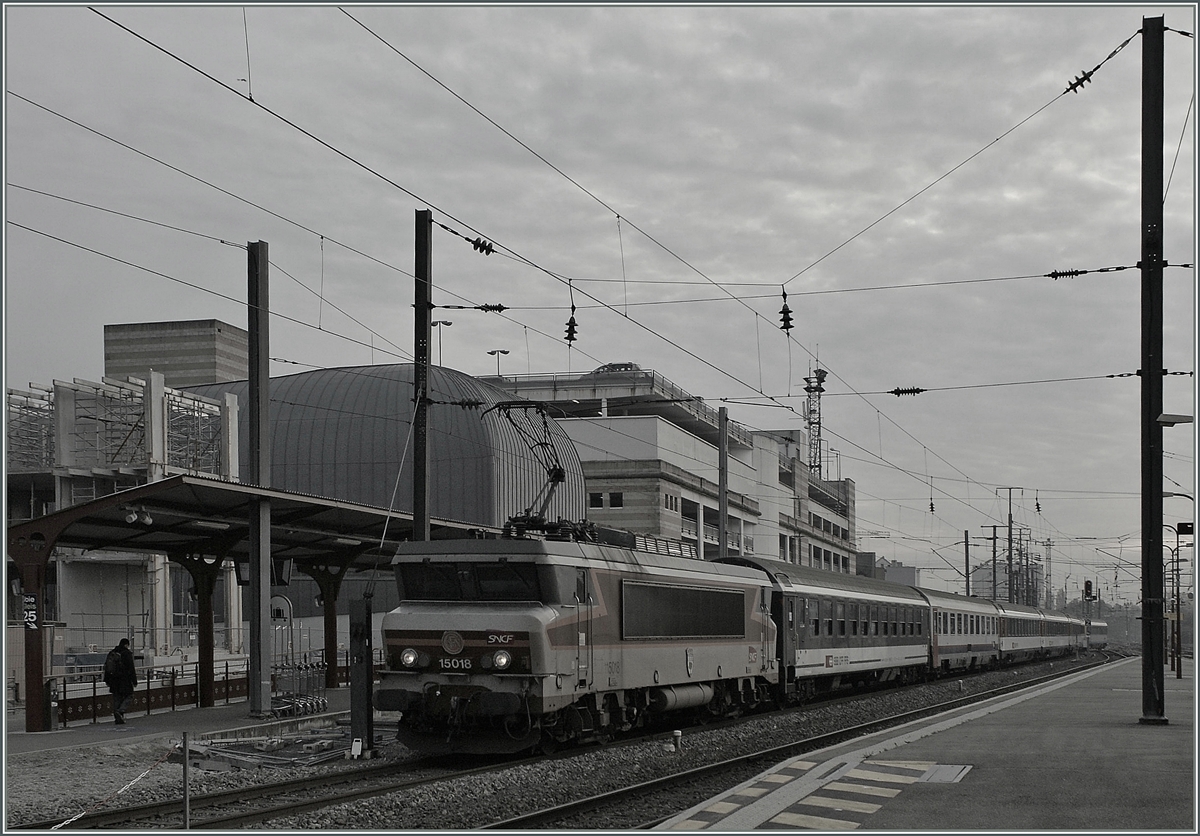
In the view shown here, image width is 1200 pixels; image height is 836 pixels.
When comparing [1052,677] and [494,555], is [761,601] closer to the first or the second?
[494,555]

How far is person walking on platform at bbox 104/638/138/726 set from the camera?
23.6m

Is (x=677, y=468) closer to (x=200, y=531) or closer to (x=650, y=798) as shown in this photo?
(x=200, y=531)

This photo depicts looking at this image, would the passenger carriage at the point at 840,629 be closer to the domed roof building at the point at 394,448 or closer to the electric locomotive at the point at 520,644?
the electric locomotive at the point at 520,644

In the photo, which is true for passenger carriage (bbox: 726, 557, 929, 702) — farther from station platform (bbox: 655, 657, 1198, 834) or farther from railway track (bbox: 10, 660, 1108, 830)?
railway track (bbox: 10, 660, 1108, 830)

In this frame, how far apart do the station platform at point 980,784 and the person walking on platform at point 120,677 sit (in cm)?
1311

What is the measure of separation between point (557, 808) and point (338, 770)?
16.4 ft

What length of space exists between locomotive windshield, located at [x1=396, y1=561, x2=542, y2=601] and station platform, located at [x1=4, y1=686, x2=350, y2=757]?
403 centimetres

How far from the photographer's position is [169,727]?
22.3 metres

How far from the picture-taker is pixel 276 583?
26.2m

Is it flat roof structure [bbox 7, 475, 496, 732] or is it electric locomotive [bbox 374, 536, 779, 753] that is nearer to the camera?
electric locomotive [bbox 374, 536, 779, 753]

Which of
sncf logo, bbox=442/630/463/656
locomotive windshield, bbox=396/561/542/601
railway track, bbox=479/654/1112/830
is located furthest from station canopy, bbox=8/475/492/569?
railway track, bbox=479/654/1112/830

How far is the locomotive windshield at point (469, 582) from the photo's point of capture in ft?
59.9

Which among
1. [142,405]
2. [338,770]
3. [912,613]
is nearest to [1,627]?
[338,770]

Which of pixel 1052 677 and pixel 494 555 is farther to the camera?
pixel 1052 677
